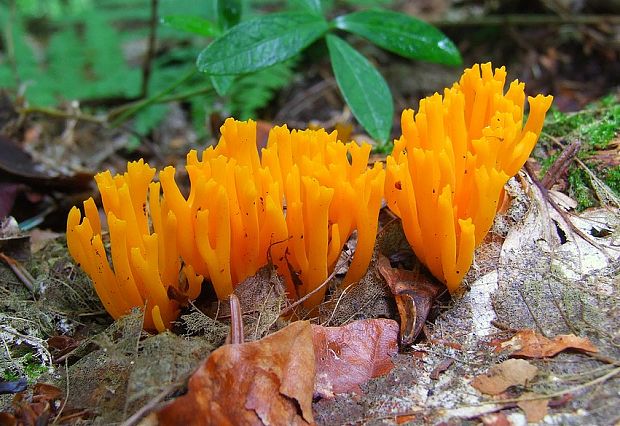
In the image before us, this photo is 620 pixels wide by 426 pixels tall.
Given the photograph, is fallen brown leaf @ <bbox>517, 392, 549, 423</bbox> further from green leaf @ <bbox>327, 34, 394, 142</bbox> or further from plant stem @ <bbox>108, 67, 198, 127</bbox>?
plant stem @ <bbox>108, 67, 198, 127</bbox>

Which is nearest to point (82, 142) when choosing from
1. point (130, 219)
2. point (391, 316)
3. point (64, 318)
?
point (64, 318)

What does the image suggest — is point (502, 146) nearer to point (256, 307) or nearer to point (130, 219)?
point (256, 307)

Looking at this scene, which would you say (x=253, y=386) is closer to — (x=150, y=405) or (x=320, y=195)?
(x=150, y=405)

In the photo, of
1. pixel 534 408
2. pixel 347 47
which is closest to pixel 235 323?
pixel 534 408

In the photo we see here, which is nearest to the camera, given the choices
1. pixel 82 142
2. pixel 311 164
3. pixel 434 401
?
pixel 434 401

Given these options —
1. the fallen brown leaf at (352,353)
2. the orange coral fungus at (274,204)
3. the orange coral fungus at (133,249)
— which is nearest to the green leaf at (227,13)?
the orange coral fungus at (274,204)

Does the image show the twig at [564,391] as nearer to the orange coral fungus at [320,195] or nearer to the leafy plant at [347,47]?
the orange coral fungus at [320,195]
